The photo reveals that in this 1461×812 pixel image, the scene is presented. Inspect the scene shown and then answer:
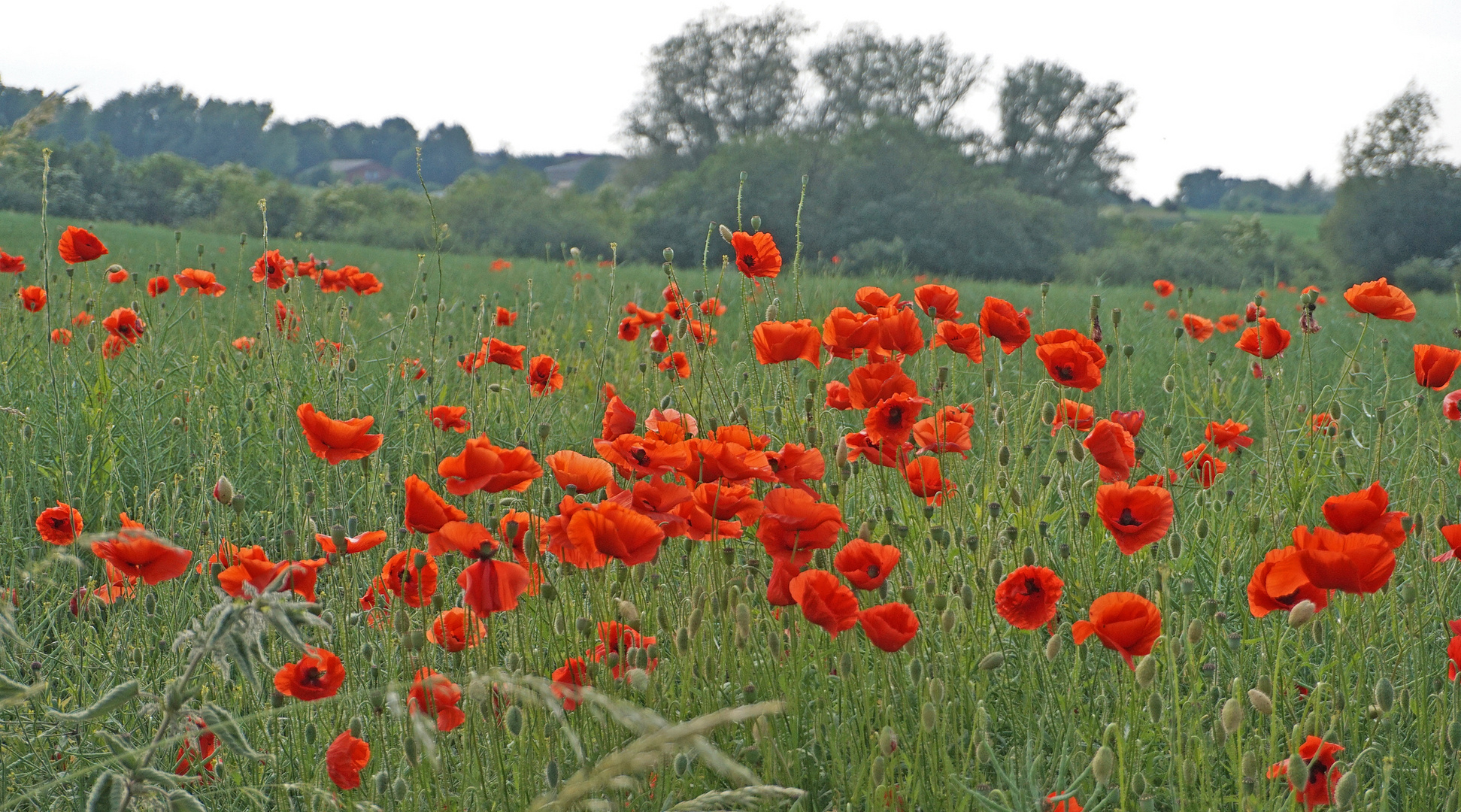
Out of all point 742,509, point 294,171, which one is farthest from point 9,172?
point 294,171

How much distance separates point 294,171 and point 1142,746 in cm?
8886

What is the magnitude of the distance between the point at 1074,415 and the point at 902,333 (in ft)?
1.76

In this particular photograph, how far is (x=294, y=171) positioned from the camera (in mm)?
80375

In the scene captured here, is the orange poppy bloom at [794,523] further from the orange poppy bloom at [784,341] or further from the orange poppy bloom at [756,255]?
the orange poppy bloom at [756,255]

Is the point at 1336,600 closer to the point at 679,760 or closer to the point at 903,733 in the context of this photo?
the point at 903,733

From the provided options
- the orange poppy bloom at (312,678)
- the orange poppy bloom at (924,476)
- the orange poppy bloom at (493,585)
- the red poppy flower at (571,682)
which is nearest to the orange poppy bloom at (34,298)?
the orange poppy bloom at (312,678)

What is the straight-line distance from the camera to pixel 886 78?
116 ft

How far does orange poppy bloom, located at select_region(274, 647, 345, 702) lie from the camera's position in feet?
4.30

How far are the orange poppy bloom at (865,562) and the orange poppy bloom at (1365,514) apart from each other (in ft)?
1.82

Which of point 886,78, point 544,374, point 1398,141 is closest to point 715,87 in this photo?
point 886,78

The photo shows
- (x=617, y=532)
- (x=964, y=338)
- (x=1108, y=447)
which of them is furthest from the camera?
(x=964, y=338)

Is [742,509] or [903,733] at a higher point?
[742,509]

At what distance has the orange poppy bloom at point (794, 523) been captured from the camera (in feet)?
4.47

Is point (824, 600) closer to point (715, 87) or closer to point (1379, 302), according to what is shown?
point (1379, 302)
